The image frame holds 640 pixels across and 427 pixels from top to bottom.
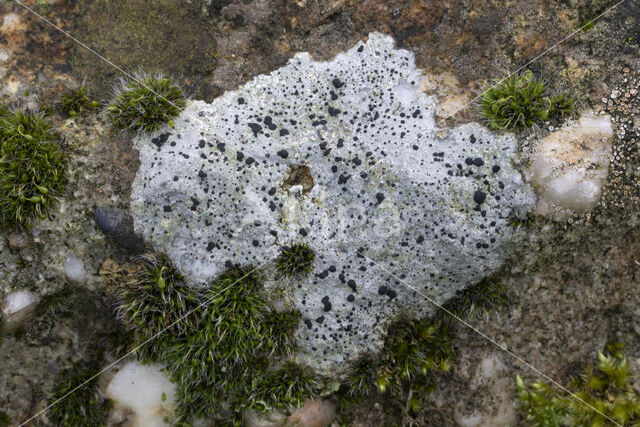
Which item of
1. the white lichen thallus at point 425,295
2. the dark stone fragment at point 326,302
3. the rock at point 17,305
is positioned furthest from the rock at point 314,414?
the rock at point 17,305

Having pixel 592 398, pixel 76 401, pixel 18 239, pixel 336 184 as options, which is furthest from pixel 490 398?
pixel 18 239

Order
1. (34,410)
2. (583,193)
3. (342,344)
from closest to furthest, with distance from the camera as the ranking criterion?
(583,193) < (342,344) < (34,410)

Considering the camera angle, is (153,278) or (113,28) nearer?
(153,278)

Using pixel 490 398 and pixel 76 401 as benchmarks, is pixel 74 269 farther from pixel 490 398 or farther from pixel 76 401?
pixel 490 398

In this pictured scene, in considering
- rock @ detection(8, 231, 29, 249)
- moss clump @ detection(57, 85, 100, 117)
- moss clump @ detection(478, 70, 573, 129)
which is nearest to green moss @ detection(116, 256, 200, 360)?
rock @ detection(8, 231, 29, 249)

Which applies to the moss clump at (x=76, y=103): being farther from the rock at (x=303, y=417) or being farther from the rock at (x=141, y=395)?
the rock at (x=303, y=417)

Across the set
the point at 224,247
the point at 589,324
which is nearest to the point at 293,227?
the point at 224,247

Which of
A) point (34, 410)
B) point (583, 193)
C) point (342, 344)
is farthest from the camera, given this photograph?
point (34, 410)

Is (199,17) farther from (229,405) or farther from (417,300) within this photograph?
(229,405)
